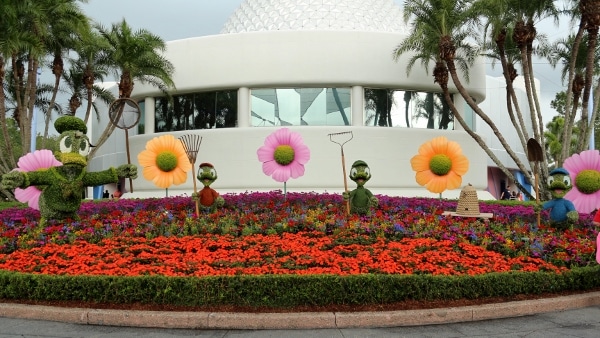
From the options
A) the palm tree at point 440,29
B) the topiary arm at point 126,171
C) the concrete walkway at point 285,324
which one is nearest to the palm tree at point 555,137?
the palm tree at point 440,29

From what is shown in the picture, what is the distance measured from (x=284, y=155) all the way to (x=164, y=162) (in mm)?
2510

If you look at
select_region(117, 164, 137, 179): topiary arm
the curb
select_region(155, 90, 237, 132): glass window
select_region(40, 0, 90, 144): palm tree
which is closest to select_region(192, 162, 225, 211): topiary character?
select_region(117, 164, 137, 179): topiary arm

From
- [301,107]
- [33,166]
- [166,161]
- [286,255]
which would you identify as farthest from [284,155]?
[301,107]

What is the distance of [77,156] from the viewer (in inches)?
395

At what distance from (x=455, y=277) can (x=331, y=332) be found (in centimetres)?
189

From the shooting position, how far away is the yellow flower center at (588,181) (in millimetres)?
9891

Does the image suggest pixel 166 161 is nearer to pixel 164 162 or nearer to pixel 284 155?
pixel 164 162

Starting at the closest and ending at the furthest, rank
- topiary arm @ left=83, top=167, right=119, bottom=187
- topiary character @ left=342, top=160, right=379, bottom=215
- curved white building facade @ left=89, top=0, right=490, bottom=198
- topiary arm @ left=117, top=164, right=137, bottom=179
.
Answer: topiary arm @ left=83, top=167, right=119, bottom=187 → topiary arm @ left=117, top=164, right=137, bottom=179 → topiary character @ left=342, top=160, right=379, bottom=215 → curved white building facade @ left=89, top=0, right=490, bottom=198

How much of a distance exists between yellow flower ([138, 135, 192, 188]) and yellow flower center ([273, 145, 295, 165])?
1911mm

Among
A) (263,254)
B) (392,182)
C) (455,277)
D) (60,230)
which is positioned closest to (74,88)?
(392,182)

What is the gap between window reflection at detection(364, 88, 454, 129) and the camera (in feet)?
64.9

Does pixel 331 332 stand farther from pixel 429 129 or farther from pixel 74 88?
pixel 74 88

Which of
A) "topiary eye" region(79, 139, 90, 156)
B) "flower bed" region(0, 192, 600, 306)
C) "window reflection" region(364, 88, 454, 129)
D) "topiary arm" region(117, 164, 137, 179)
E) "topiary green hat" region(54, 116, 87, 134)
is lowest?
"flower bed" region(0, 192, 600, 306)

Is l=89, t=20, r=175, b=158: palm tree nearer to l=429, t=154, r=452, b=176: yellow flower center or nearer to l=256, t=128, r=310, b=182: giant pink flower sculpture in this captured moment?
l=256, t=128, r=310, b=182: giant pink flower sculpture
